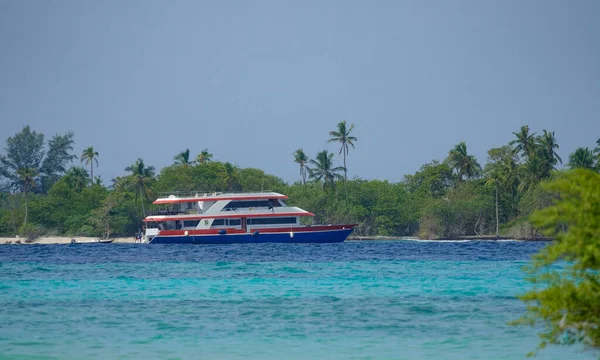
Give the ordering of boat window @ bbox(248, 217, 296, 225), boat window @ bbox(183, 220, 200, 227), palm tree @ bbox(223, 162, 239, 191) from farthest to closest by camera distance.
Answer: palm tree @ bbox(223, 162, 239, 191), boat window @ bbox(183, 220, 200, 227), boat window @ bbox(248, 217, 296, 225)

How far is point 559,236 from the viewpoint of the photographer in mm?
6500

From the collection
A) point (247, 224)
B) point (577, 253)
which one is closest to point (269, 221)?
point (247, 224)

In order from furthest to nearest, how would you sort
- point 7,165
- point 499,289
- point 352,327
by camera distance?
point 7,165 < point 499,289 < point 352,327

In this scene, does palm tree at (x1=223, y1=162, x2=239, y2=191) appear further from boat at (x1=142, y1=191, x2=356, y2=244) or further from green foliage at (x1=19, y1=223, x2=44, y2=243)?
boat at (x1=142, y1=191, x2=356, y2=244)

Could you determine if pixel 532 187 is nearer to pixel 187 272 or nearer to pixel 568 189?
pixel 187 272

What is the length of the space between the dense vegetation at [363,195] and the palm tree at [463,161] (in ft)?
0.31

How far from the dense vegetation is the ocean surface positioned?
37.7 m

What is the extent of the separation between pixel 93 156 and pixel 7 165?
61.4ft

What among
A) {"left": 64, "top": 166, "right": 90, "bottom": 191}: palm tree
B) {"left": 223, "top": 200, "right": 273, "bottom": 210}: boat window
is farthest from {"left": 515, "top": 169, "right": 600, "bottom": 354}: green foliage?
{"left": 64, "top": 166, "right": 90, "bottom": 191}: palm tree

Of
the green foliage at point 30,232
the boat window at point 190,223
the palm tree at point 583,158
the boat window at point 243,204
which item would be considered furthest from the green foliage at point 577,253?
the green foliage at point 30,232

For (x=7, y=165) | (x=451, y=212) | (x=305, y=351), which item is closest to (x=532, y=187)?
(x=451, y=212)

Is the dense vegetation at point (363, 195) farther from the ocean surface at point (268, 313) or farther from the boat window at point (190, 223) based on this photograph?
the ocean surface at point (268, 313)

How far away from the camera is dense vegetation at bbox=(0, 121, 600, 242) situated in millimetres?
67375

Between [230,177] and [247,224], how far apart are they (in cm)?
2145
